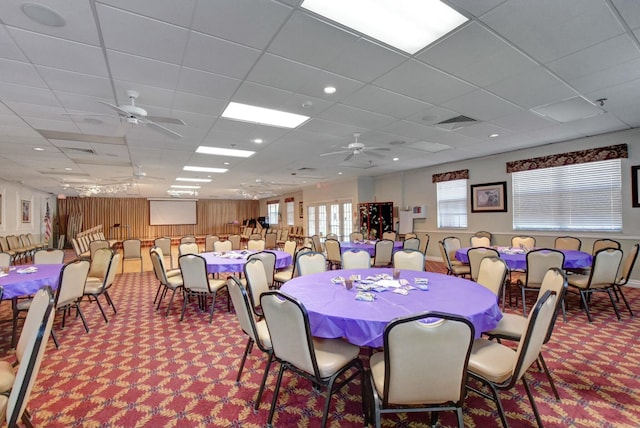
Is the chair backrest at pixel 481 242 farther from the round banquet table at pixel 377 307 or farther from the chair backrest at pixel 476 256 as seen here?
the round banquet table at pixel 377 307

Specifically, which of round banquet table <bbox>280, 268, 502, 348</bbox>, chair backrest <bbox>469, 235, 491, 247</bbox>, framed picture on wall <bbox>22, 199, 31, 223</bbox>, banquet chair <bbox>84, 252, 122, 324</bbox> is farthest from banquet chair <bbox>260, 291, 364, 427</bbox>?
framed picture on wall <bbox>22, 199, 31, 223</bbox>

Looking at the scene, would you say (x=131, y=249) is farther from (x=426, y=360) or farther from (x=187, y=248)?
(x=426, y=360)

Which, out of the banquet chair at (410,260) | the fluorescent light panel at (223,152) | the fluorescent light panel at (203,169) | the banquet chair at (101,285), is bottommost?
the banquet chair at (101,285)

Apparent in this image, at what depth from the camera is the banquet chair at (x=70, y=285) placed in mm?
3395

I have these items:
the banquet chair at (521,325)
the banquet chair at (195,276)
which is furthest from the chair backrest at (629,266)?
the banquet chair at (195,276)

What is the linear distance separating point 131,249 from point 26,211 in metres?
7.93

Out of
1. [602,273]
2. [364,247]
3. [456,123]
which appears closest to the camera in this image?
[602,273]

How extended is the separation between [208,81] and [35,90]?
77.0 inches

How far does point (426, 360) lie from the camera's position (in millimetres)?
1485

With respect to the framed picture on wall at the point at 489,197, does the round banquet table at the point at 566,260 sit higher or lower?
lower

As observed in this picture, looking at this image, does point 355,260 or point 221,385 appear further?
point 355,260

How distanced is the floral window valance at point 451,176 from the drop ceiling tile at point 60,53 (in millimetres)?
7932

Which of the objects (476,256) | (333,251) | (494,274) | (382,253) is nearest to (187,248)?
(333,251)

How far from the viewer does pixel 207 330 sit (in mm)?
3758
